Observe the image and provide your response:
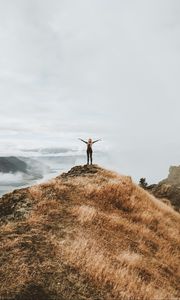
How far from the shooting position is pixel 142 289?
10.3 meters

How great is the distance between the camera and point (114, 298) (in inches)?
371

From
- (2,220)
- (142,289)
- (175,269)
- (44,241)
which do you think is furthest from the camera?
(2,220)

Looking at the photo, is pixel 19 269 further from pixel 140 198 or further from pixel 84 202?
pixel 140 198

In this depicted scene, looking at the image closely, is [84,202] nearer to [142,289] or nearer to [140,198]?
[140,198]

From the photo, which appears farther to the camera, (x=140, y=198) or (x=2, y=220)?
(x=140, y=198)

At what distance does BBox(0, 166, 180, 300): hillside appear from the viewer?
32.4ft

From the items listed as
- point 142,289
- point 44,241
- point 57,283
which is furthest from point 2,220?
point 142,289

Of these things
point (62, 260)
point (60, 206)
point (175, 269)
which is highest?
point (60, 206)

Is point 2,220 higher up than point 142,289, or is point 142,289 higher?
point 2,220

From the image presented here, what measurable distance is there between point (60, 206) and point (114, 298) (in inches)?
305

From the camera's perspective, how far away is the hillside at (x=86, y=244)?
9.88m

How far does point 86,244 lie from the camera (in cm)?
1245

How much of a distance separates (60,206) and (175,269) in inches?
234

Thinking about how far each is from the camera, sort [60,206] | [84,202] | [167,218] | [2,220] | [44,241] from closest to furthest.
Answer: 1. [44,241]
2. [2,220]
3. [60,206]
4. [84,202]
5. [167,218]
